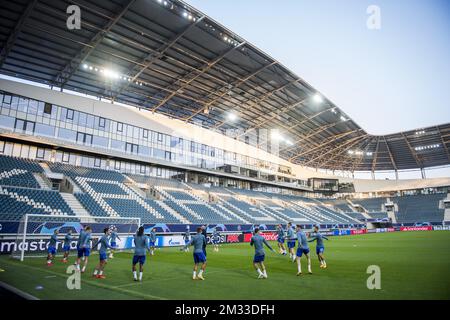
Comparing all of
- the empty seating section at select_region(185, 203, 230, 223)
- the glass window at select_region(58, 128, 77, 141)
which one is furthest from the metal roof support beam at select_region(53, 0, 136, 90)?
the empty seating section at select_region(185, 203, 230, 223)

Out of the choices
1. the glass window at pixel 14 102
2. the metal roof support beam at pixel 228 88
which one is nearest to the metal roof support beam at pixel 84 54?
the glass window at pixel 14 102

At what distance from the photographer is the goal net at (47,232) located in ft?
62.3

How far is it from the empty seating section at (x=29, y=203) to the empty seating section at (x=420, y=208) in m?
73.1

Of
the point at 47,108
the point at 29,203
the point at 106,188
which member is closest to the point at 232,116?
the point at 106,188

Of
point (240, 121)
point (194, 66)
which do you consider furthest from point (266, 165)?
point (194, 66)

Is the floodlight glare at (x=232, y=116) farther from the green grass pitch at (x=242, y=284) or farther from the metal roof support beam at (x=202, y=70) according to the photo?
the green grass pitch at (x=242, y=284)

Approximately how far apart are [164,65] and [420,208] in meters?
69.9

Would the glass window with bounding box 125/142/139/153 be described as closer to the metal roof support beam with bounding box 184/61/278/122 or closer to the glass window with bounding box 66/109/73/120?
the glass window with bounding box 66/109/73/120

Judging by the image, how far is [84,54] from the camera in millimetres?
29188

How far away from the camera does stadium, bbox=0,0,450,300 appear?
11.4 m

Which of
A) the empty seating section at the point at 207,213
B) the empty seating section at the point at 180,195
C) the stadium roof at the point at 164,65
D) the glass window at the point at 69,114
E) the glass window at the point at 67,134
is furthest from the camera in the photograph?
the empty seating section at the point at 180,195

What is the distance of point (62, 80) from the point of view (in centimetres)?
3375
